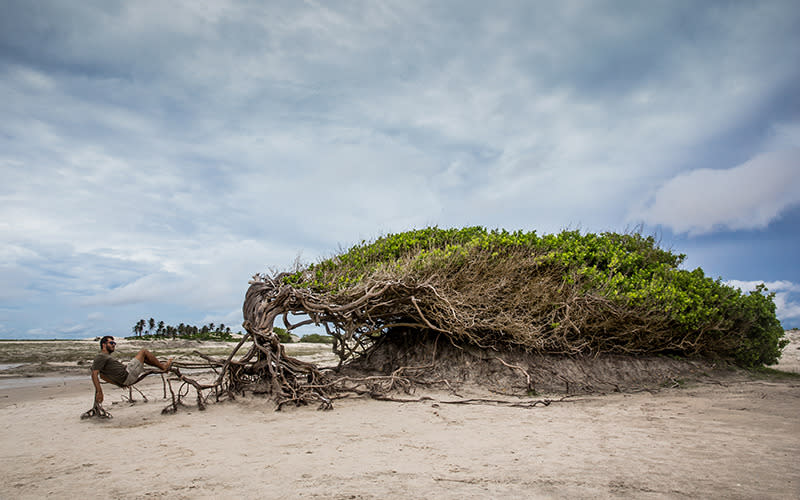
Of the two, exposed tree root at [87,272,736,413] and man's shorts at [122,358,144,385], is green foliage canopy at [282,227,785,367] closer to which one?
exposed tree root at [87,272,736,413]

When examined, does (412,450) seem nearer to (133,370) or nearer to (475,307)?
(133,370)

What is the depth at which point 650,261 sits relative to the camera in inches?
490

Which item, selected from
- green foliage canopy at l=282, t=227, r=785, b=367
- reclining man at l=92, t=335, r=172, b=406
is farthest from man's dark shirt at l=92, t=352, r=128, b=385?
green foliage canopy at l=282, t=227, r=785, b=367

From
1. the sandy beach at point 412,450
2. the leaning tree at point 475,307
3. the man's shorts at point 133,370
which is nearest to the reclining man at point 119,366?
the man's shorts at point 133,370

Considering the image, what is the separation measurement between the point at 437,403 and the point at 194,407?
4.36m

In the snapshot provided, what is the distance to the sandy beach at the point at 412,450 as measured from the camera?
3.78m

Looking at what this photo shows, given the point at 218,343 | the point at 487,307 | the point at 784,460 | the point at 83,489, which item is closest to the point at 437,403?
the point at 487,307

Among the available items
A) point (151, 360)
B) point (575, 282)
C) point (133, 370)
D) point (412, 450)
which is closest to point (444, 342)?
point (575, 282)

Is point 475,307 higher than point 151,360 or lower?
higher

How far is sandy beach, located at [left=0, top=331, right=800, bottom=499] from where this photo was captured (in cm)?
378

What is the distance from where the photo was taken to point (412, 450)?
196 inches

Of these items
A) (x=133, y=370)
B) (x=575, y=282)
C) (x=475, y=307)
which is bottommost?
(x=133, y=370)

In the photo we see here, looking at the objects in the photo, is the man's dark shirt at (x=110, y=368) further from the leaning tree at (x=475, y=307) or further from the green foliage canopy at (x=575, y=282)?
the green foliage canopy at (x=575, y=282)

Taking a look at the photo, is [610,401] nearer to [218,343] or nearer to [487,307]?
[487,307]
